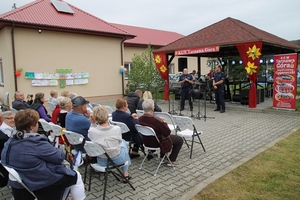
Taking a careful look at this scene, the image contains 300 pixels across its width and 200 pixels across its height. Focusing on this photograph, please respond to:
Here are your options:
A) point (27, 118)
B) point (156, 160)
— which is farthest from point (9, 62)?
point (27, 118)

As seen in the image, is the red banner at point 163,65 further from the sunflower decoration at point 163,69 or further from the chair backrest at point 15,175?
the chair backrest at point 15,175

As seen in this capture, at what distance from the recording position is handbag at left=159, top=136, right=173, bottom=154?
12.7ft

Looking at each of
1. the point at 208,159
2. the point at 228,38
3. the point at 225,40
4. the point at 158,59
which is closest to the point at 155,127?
the point at 208,159

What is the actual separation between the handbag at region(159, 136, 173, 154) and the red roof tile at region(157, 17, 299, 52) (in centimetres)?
659

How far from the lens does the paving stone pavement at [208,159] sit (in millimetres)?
3348

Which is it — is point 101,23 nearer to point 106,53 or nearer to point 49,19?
point 106,53

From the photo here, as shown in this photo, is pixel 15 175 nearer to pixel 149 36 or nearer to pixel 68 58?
pixel 68 58

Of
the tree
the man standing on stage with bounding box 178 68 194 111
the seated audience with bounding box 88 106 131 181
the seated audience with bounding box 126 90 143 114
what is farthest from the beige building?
the seated audience with bounding box 88 106 131 181

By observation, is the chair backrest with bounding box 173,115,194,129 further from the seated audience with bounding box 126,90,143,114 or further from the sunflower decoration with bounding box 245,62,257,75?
the sunflower decoration with bounding box 245,62,257,75

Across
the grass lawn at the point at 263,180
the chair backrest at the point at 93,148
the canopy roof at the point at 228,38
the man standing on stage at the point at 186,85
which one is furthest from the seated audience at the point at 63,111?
the canopy roof at the point at 228,38

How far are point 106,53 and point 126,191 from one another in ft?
37.9

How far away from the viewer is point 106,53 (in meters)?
14.0

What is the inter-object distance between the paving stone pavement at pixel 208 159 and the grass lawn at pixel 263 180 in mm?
171

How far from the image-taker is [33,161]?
2.23 m
